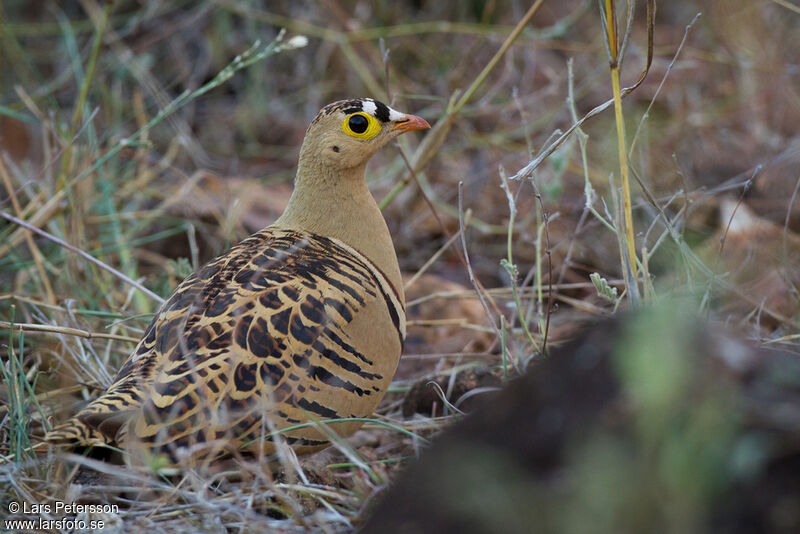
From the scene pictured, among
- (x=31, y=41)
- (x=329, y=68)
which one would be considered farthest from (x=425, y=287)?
(x=31, y=41)

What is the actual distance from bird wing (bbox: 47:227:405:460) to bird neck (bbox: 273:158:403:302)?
10.1 inches

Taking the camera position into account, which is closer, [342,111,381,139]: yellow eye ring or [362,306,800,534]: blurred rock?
[362,306,800,534]: blurred rock

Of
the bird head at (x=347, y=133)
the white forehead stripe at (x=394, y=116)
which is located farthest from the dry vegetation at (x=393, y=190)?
the bird head at (x=347, y=133)

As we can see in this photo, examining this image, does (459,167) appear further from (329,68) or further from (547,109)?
(329,68)

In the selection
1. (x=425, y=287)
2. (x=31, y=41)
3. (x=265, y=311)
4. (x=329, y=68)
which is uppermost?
(x=31, y=41)

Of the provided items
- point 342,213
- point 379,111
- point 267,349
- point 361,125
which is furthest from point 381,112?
point 267,349

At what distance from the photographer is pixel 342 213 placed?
10.7 feet

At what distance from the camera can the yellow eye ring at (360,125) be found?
328 centimetres

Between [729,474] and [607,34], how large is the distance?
1.50m

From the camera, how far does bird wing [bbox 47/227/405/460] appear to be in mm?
2330

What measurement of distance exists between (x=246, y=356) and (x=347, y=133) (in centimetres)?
115

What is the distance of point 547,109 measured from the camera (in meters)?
6.05

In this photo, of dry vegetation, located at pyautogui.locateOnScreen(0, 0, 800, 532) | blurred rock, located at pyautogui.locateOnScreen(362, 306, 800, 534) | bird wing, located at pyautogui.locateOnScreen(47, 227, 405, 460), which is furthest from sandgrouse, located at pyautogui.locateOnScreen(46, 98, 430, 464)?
blurred rock, located at pyautogui.locateOnScreen(362, 306, 800, 534)

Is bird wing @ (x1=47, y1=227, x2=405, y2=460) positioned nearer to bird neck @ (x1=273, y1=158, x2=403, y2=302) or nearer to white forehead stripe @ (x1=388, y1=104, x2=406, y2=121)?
bird neck @ (x1=273, y1=158, x2=403, y2=302)
